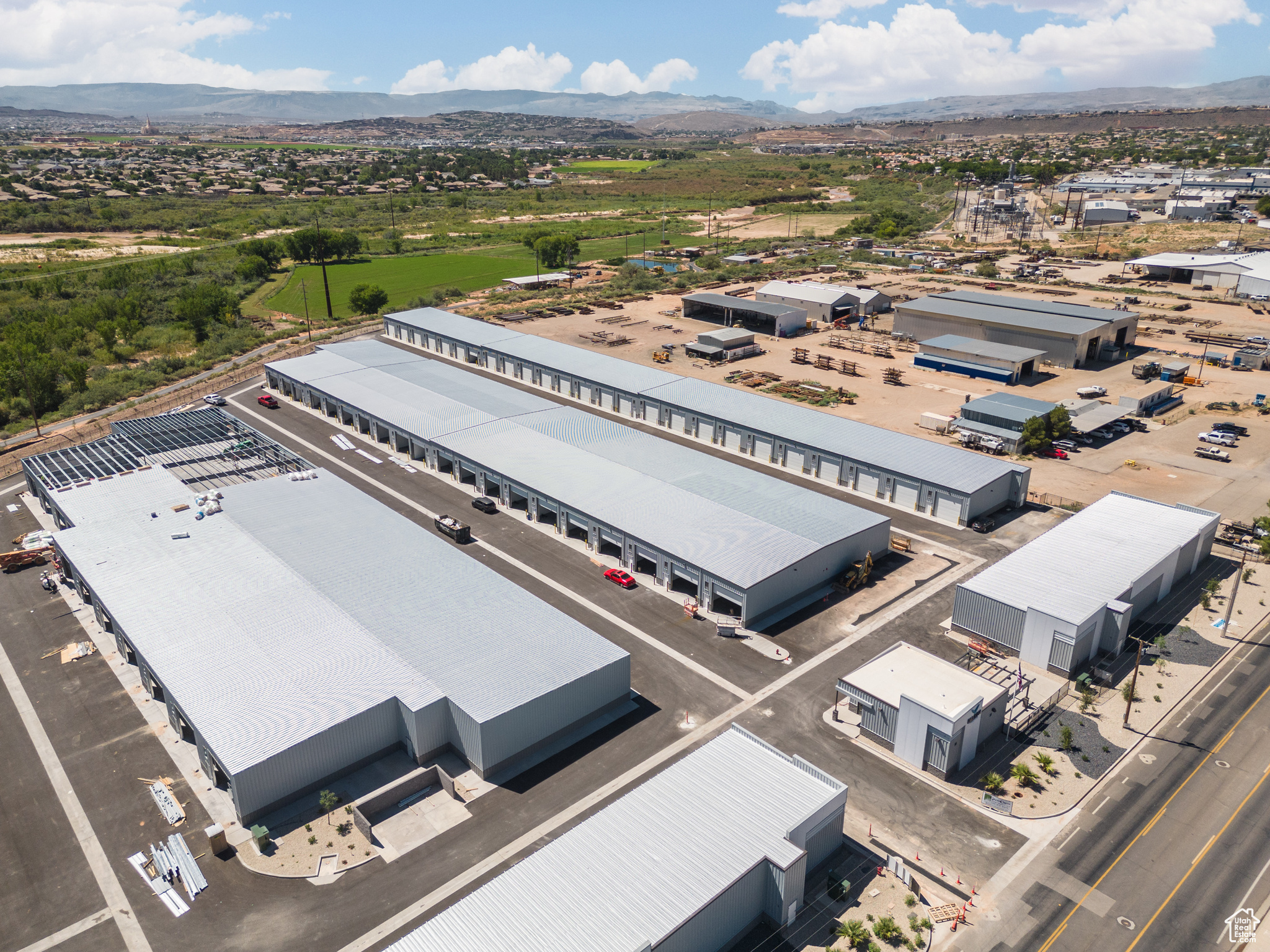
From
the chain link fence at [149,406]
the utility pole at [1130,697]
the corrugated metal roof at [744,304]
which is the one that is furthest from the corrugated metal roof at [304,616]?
the corrugated metal roof at [744,304]

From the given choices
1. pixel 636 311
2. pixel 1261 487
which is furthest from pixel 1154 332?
pixel 636 311

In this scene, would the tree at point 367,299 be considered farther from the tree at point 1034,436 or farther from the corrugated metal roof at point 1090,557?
the corrugated metal roof at point 1090,557

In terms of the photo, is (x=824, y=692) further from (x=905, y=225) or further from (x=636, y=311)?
(x=905, y=225)

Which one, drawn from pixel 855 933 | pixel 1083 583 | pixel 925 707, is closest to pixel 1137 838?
pixel 925 707

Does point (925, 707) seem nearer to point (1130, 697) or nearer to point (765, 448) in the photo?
point (1130, 697)

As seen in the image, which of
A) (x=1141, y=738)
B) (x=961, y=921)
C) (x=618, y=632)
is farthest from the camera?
(x=618, y=632)

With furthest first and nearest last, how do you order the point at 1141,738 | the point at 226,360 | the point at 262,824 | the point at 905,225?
1. the point at 905,225
2. the point at 226,360
3. the point at 1141,738
4. the point at 262,824
